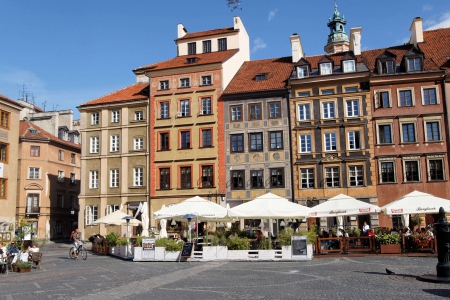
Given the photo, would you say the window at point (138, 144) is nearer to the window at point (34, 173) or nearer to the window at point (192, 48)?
the window at point (192, 48)

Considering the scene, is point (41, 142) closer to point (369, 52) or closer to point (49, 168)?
point (49, 168)

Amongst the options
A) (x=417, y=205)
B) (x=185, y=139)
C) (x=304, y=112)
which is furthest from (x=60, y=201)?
(x=417, y=205)

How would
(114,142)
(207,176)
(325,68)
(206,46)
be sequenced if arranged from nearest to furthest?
(325,68), (207,176), (114,142), (206,46)

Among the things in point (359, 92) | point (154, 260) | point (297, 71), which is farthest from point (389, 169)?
point (154, 260)

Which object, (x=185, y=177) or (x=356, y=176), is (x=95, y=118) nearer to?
(x=185, y=177)

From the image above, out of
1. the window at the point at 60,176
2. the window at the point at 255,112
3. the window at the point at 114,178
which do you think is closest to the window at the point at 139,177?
the window at the point at 114,178

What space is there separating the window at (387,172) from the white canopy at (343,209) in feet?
33.7

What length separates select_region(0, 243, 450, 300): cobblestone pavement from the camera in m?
12.7

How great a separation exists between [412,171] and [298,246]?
15500 mm

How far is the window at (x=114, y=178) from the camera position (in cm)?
4002

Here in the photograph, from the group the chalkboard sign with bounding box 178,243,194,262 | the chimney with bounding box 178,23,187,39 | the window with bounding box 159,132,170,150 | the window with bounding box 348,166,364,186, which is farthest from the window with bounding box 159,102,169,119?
the chalkboard sign with bounding box 178,243,194,262

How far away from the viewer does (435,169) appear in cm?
3353

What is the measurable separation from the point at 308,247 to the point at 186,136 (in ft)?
62.3

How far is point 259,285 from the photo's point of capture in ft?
47.0
